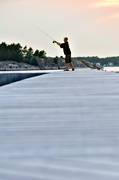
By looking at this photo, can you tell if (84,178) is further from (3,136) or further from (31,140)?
(3,136)

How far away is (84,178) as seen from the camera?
12.4 ft

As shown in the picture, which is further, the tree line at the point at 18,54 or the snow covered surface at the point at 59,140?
the tree line at the point at 18,54

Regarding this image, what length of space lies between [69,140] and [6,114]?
84.8 inches

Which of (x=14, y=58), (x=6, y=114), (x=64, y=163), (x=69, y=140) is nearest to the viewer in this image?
(x=64, y=163)

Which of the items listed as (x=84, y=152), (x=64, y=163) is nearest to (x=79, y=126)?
(x=84, y=152)

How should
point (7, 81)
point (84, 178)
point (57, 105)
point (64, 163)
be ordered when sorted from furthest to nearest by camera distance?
point (7, 81) → point (57, 105) → point (64, 163) → point (84, 178)

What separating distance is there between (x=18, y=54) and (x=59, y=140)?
17987 centimetres

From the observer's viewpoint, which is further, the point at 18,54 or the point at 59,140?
the point at 18,54

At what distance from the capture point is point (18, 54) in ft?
603

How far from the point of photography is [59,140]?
5.22 metres

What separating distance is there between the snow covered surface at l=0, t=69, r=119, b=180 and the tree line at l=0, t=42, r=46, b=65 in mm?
171160

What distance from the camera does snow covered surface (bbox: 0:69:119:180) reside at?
13.1ft

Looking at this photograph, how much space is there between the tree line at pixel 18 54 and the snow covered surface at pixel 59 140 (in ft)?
562

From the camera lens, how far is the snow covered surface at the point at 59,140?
13.1ft
